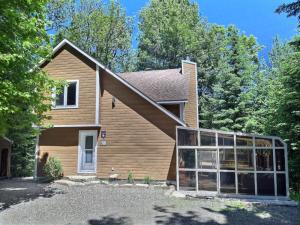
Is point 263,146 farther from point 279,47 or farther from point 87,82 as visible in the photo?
point 279,47

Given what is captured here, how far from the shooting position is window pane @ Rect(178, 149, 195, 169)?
12711 millimetres

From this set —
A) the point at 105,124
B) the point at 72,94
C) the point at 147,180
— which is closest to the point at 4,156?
the point at 72,94

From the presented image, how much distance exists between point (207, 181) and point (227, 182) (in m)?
0.77

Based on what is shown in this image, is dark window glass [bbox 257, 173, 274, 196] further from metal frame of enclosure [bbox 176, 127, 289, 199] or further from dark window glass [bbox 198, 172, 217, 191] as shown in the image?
dark window glass [bbox 198, 172, 217, 191]

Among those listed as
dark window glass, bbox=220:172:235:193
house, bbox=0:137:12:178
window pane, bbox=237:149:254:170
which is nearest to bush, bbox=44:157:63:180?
house, bbox=0:137:12:178

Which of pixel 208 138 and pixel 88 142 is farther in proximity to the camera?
pixel 88 142

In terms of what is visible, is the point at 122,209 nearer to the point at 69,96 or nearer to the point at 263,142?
the point at 263,142

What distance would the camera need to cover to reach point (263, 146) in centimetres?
1165

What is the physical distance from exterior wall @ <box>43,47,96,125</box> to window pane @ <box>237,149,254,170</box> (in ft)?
22.6

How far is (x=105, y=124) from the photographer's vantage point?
15188mm

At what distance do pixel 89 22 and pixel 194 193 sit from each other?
23594 mm

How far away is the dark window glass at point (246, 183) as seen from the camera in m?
11.7

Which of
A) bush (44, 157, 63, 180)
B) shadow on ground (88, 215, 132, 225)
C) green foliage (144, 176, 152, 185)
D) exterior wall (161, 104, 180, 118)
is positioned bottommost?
shadow on ground (88, 215, 132, 225)

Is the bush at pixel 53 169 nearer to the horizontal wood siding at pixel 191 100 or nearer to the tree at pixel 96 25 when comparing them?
the horizontal wood siding at pixel 191 100
